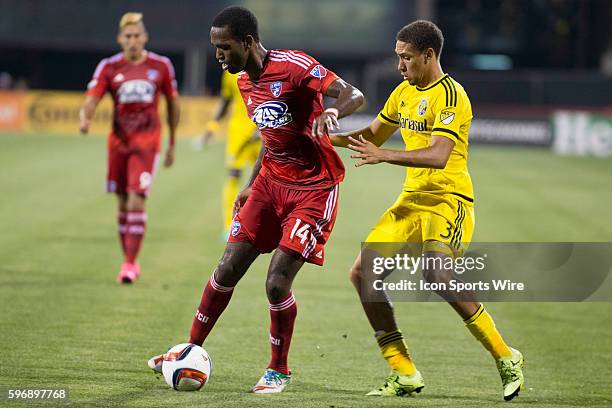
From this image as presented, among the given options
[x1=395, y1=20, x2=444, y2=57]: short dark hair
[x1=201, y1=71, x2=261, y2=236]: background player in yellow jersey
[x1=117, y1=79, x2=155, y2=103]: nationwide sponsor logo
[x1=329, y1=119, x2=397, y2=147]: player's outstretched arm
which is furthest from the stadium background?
[x1=395, y1=20, x2=444, y2=57]: short dark hair

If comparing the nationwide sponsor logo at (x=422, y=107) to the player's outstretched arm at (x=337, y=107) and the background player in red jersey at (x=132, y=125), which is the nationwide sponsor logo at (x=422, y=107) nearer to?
the player's outstretched arm at (x=337, y=107)

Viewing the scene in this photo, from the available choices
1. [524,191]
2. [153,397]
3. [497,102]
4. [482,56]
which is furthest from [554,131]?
[153,397]

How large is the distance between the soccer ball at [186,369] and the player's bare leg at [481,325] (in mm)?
1448

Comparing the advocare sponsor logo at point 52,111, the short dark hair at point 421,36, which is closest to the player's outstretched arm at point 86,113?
the short dark hair at point 421,36

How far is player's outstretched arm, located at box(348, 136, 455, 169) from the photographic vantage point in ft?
20.1

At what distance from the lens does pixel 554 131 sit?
1303 inches

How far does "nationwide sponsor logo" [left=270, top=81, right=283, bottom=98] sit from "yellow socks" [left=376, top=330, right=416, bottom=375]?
1.64m

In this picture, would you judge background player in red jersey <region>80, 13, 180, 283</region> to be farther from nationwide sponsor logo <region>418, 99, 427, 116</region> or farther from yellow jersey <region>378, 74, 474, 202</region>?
nationwide sponsor logo <region>418, 99, 427, 116</region>

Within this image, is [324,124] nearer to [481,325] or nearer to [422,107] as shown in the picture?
[422,107]

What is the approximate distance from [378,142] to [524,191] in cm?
1423

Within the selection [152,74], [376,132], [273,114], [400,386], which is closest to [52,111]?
[152,74]

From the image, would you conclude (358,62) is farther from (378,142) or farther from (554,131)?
(378,142)

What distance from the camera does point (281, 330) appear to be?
6.80 meters

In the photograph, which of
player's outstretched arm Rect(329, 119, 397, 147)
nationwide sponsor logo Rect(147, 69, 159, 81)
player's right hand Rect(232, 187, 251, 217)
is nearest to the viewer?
player's right hand Rect(232, 187, 251, 217)
